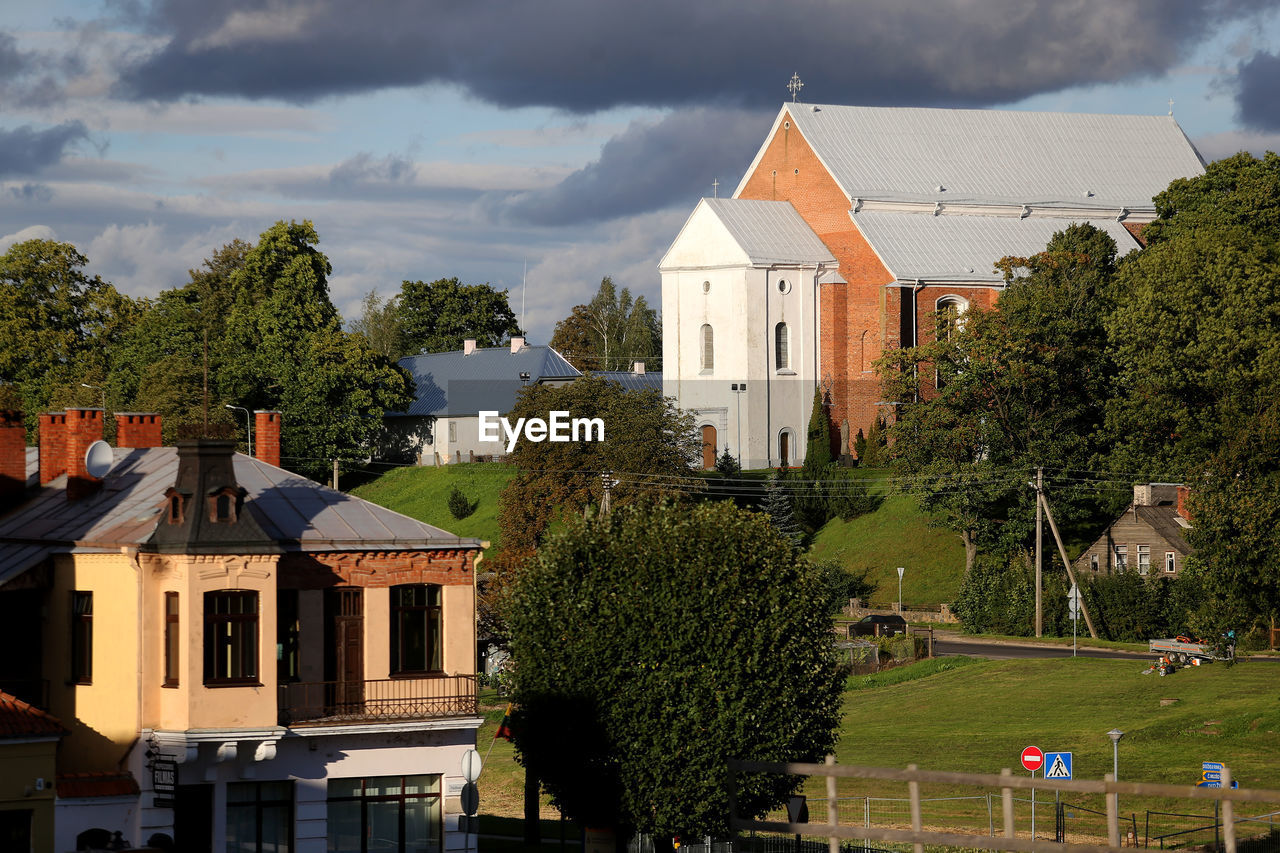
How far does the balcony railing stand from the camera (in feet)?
91.0

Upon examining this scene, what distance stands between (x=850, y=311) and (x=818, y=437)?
7457 millimetres

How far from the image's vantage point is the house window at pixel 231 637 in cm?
2683

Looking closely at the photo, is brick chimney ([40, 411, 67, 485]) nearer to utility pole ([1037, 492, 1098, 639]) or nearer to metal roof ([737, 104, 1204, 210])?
utility pole ([1037, 492, 1098, 639])

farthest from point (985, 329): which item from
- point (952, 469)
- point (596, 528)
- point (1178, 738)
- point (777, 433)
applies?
point (596, 528)

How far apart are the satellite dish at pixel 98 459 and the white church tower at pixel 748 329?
187ft

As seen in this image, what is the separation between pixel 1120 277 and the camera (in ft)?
237

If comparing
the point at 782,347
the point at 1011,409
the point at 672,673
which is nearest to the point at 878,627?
the point at 1011,409

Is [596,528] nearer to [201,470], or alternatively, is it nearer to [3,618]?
[201,470]

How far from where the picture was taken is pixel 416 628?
29.2m

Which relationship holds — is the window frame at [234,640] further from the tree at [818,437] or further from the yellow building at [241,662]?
the tree at [818,437]

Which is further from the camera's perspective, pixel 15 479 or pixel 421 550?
pixel 15 479

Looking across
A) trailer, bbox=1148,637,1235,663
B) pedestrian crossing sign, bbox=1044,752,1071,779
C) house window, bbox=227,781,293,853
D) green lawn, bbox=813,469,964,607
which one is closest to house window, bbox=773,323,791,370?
green lawn, bbox=813,469,964,607

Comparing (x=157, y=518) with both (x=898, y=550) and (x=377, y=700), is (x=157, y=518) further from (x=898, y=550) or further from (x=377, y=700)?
(x=898, y=550)

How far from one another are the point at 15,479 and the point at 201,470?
24.0ft
